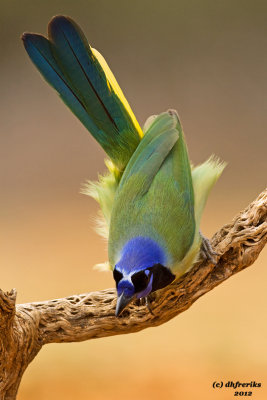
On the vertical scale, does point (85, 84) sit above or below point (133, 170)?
above

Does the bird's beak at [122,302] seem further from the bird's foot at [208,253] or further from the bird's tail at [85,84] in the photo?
the bird's tail at [85,84]

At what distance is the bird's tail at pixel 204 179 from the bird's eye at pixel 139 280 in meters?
0.28

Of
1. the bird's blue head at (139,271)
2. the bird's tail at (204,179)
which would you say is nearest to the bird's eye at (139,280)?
the bird's blue head at (139,271)

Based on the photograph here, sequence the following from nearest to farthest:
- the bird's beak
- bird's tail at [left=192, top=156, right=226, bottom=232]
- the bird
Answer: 1. the bird's beak
2. the bird
3. bird's tail at [left=192, top=156, right=226, bottom=232]

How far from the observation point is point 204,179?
141 centimetres

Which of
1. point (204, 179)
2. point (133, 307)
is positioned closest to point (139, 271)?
point (133, 307)

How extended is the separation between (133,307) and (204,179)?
0.34 meters

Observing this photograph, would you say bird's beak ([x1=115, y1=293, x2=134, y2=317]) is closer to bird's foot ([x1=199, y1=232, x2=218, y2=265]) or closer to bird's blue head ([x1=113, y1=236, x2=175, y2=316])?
bird's blue head ([x1=113, y1=236, x2=175, y2=316])

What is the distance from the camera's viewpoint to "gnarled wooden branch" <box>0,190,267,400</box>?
1.28 meters

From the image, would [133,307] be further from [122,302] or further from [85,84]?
[85,84]

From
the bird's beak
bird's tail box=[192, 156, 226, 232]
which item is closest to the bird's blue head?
the bird's beak

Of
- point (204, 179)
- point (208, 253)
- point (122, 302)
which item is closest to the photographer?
point (122, 302)

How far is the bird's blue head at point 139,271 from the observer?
1116 mm

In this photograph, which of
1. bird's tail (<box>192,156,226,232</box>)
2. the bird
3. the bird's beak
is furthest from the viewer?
bird's tail (<box>192,156,226,232</box>)
